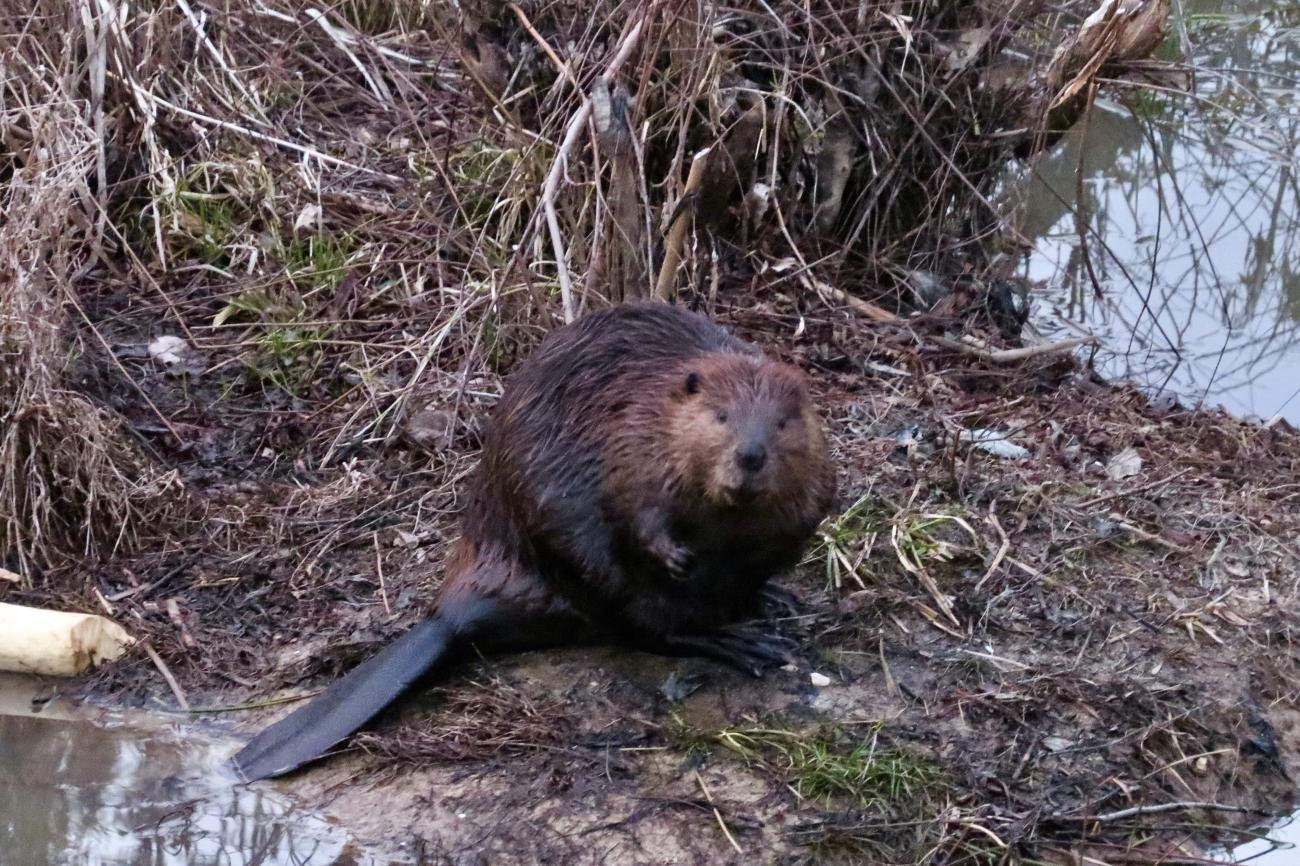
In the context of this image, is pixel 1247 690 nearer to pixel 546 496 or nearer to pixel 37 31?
pixel 546 496

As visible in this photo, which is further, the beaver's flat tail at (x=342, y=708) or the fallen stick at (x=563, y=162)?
the fallen stick at (x=563, y=162)

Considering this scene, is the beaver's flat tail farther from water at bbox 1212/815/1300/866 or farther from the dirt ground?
water at bbox 1212/815/1300/866

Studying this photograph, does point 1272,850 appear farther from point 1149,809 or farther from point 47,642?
point 47,642

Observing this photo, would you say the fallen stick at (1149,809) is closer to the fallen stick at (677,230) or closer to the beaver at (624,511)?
the beaver at (624,511)

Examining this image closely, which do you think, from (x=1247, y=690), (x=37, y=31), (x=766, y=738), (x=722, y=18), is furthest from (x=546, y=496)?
(x=37, y=31)

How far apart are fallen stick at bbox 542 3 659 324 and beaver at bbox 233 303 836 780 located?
84cm

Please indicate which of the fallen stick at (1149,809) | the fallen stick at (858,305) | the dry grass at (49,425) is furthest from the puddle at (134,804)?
the fallen stick at (858,305)

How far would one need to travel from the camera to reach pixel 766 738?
116 inches

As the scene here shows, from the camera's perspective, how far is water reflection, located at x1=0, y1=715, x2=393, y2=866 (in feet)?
A: 9.16

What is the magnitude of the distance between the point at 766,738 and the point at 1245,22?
524 cm

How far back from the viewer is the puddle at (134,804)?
2.79 m

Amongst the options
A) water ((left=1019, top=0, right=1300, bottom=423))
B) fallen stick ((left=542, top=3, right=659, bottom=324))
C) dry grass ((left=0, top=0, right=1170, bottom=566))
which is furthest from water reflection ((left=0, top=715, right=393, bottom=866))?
water ((left=1019, top=0, right=1300, bottom=423))

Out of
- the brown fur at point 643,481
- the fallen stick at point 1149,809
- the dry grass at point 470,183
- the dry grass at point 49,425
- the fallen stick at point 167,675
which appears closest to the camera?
the fallen stick at point 1149,809

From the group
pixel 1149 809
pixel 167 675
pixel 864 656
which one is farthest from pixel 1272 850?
pixel 167 675
